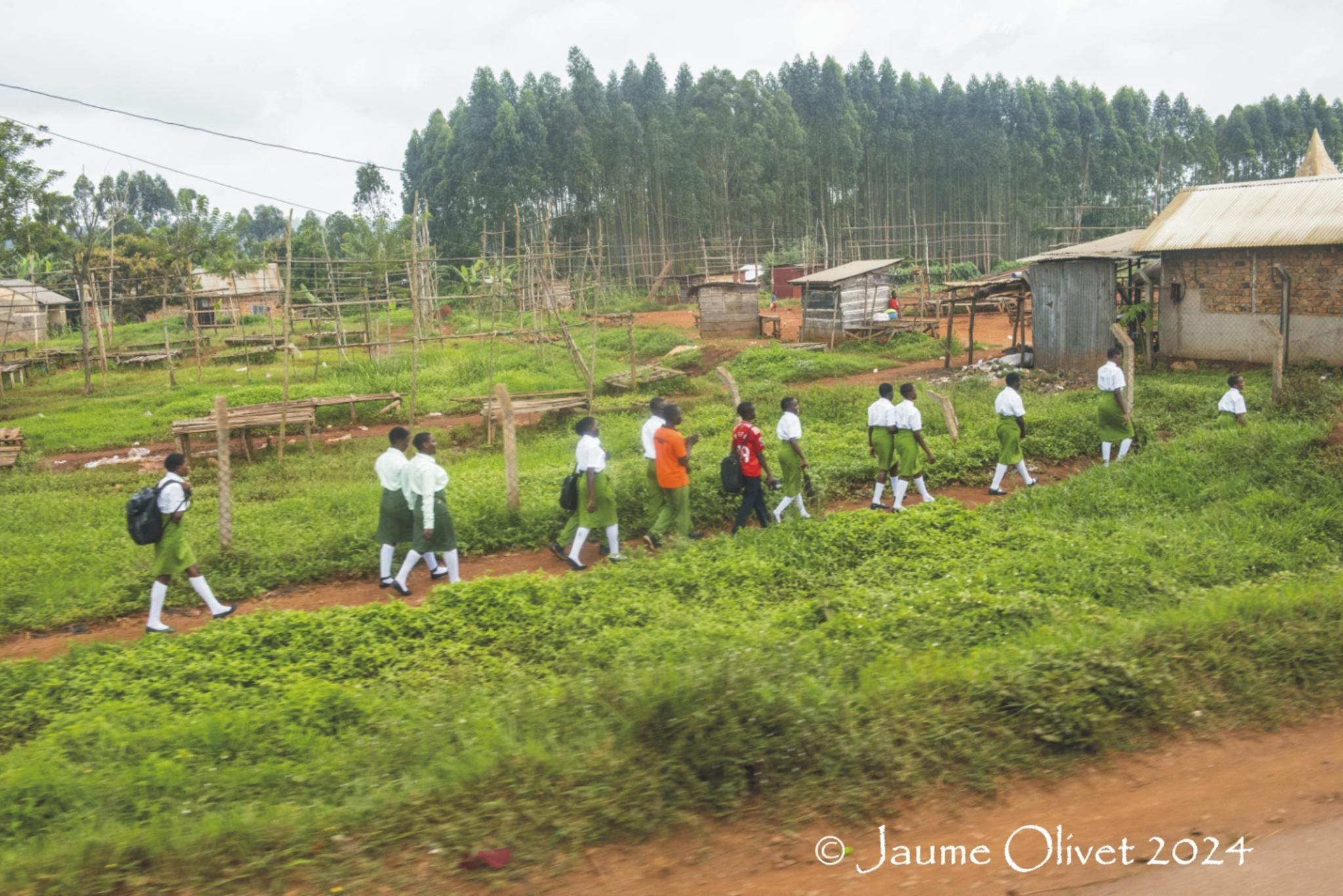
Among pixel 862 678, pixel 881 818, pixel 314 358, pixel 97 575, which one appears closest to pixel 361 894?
pixel 881 818

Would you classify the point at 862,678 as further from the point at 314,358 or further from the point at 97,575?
the point at 314,358

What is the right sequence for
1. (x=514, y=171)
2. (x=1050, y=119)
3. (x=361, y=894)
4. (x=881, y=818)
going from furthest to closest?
(x=1050, y=119)
(x=514, y=171)
(x=881, y=818)
(x=361, y=894)

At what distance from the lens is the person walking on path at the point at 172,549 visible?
8367 millimetres

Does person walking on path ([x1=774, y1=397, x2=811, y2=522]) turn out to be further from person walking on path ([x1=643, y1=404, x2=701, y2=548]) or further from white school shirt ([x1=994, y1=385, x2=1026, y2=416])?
white school shirt ([x1=994, y1=385, x2=1026, y2=416])

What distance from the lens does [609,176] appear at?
168 feet

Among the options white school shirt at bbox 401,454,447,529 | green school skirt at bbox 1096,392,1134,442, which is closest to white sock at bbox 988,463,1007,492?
green school skirt at bbox 1096,392,1134,442

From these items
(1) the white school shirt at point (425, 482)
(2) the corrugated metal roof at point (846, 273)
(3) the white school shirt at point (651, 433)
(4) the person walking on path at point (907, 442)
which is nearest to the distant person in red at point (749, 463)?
(3) the white school shirt at point (651, 433)

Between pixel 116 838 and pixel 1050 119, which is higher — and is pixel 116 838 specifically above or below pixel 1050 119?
below

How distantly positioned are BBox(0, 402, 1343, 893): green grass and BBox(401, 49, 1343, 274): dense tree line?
3548 centimetres

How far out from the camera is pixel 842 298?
85.9 ft

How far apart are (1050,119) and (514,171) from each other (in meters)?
31.3

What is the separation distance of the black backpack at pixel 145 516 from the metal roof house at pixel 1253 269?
17216 mm

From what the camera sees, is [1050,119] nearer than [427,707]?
No

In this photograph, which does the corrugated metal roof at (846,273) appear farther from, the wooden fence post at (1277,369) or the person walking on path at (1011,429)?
the person walking on path at (1011,429)
